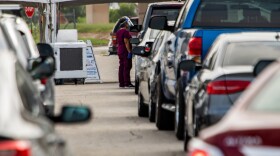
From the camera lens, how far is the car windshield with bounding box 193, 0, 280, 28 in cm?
1721

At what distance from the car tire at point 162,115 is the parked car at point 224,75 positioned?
3.63 meters

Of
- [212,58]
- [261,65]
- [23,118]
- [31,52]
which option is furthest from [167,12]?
[23,118]

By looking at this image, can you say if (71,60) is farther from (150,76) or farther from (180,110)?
(180,110)

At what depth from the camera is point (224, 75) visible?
12.9 metres

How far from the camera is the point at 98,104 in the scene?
2488 centimetres

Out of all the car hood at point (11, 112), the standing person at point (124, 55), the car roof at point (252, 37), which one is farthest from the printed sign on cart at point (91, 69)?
the car hood at point (11, 112)

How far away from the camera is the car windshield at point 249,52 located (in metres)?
13.4

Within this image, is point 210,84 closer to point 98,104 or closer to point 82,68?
point 98,104

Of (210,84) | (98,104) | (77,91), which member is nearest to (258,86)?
(210,84)

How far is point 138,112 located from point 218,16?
Result: 192 inches

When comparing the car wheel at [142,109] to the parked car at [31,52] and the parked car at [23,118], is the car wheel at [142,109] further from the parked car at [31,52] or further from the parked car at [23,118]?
the parked car at [23,118]

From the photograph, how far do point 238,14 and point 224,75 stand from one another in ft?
15.6

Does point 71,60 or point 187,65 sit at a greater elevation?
point 187,65

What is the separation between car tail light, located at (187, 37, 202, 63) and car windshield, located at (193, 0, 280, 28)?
1.20 meters
